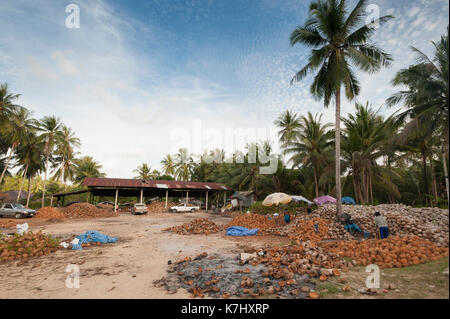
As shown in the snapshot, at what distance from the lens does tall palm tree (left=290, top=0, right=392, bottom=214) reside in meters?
11.0

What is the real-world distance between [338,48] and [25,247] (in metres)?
17.0

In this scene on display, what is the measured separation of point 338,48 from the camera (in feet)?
38.5

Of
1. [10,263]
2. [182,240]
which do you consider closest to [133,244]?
[182,240]

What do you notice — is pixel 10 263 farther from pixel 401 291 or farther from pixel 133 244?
pixel 401 291

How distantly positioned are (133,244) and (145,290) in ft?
17.6

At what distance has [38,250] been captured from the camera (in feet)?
24.0

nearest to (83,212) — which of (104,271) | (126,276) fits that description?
(104,271)

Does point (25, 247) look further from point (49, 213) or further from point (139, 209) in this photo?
point (139, 209)

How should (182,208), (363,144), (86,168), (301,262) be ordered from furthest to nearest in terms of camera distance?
(86,168) < (182,208) < (363,144) < (301,262)

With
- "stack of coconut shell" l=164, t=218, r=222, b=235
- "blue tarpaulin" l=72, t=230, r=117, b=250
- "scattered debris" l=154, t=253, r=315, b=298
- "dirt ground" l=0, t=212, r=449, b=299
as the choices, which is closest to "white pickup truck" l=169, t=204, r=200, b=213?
"stack of coconut shell" l=164, t=218, r=222, b=235

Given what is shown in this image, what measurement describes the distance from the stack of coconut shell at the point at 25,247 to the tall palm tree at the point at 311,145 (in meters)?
21.0

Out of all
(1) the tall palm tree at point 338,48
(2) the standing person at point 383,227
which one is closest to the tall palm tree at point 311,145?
(1) the tall palm tree at point 338,48

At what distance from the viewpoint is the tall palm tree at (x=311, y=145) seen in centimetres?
2250

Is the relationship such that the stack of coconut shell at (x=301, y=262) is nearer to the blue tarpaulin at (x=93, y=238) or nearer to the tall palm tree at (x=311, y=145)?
the blue tarpaulin at (x=93, y=238)
